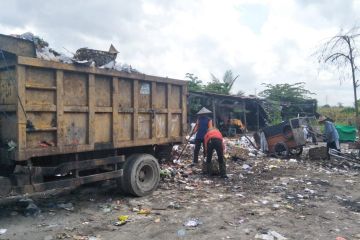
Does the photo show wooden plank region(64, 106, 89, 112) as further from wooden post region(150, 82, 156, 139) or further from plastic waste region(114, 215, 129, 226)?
plastic waste region(114, 215, 129, 226)

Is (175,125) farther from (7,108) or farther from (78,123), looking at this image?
(7,108)

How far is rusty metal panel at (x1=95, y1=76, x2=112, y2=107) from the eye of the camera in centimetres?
554

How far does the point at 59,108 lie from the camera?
496 centimetres

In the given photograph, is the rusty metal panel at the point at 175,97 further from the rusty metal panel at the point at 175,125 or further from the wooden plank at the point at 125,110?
the wooden plank at the point at 125,110

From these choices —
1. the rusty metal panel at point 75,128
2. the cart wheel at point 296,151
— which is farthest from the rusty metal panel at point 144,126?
the cart wheel at point 296,151

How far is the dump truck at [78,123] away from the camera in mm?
4594

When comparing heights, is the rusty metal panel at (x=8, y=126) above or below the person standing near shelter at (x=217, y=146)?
above

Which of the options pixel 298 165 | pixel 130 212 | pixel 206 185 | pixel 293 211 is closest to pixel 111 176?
pixel 130 212

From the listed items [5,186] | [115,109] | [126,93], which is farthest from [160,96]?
[5,186]

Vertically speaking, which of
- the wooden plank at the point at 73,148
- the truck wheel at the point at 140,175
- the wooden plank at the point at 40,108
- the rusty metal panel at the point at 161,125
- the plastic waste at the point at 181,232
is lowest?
the plastic waste at the point at 181,232

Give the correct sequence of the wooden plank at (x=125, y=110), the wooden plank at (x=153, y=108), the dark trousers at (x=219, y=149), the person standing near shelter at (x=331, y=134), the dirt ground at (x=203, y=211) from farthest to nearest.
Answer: the person standing near shelter at (x=331, y=134) < the dark trousers at (x=219, y=149) < the wooden plank at (x=153, y=108) < the wooden plank at (x=125, y=110) < the dirt ground at (x=203, y=211)

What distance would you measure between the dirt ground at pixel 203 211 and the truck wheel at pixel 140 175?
15cm

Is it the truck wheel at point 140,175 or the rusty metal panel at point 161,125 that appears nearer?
the truck wheel at point 140,175

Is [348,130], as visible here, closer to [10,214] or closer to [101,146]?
[101,146]
